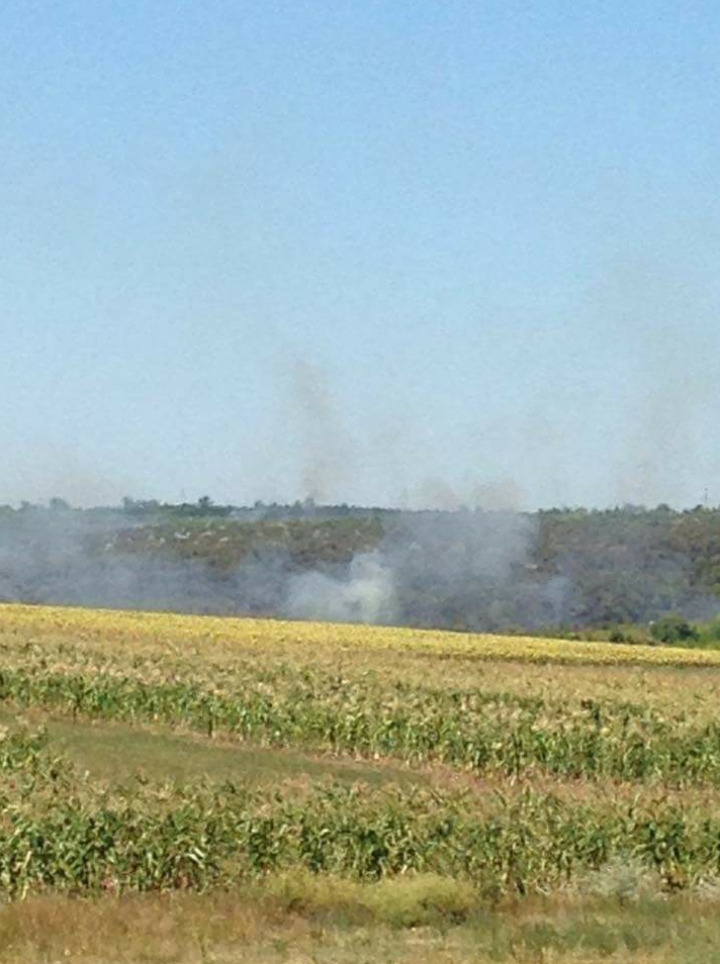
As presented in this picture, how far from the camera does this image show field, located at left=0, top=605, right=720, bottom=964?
17.9 metres

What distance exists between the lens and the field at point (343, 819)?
17.9 metres

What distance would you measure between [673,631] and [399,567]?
3103 centimetres

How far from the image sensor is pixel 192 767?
34031 mm

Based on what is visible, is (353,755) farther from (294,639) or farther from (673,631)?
(673,631)

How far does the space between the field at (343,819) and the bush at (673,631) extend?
4521cm

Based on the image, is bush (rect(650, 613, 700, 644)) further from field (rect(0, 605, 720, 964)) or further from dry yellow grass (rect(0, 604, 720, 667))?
field (rect(0, 605, 720, 964))

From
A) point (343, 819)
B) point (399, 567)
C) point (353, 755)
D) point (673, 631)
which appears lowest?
point (353, 755)

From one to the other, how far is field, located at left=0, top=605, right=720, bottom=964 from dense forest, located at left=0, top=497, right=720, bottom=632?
61.3 metres

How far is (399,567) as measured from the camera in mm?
122875

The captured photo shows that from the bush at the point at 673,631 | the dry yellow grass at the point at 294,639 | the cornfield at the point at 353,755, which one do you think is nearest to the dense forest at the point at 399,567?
the bush at the point at 673,631

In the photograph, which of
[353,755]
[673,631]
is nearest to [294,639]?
[353,755]

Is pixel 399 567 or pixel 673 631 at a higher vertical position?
pixel 399 567

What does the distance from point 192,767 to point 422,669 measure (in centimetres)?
2090

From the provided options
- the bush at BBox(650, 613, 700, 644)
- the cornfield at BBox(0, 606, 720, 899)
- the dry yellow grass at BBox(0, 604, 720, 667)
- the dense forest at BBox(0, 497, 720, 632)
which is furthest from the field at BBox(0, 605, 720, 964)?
the dense forest at BBox(0, 497, 720, 632)
